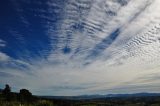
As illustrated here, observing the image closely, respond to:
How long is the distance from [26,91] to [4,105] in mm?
54229

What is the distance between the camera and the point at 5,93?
385ft

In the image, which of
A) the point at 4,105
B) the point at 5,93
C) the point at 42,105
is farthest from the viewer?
the point at 5,93

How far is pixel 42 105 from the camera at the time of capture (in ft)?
303

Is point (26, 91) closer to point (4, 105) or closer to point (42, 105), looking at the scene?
point (42, 105)

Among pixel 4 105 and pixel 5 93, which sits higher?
pixel 5 93

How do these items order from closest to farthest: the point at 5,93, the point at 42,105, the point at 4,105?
the point at 4,105, the point at 42,105, the point at 5,93

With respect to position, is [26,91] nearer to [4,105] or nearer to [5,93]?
[5,93]

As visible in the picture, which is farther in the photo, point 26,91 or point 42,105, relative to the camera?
point 26,91

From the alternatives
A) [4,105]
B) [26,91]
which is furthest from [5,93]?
[4,105]

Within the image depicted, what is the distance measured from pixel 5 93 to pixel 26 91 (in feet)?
37.8

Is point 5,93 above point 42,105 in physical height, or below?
above

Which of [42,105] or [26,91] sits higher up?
[26,91]

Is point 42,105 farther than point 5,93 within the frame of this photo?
No

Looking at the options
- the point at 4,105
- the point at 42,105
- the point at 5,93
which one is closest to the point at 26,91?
the point at 5,93
